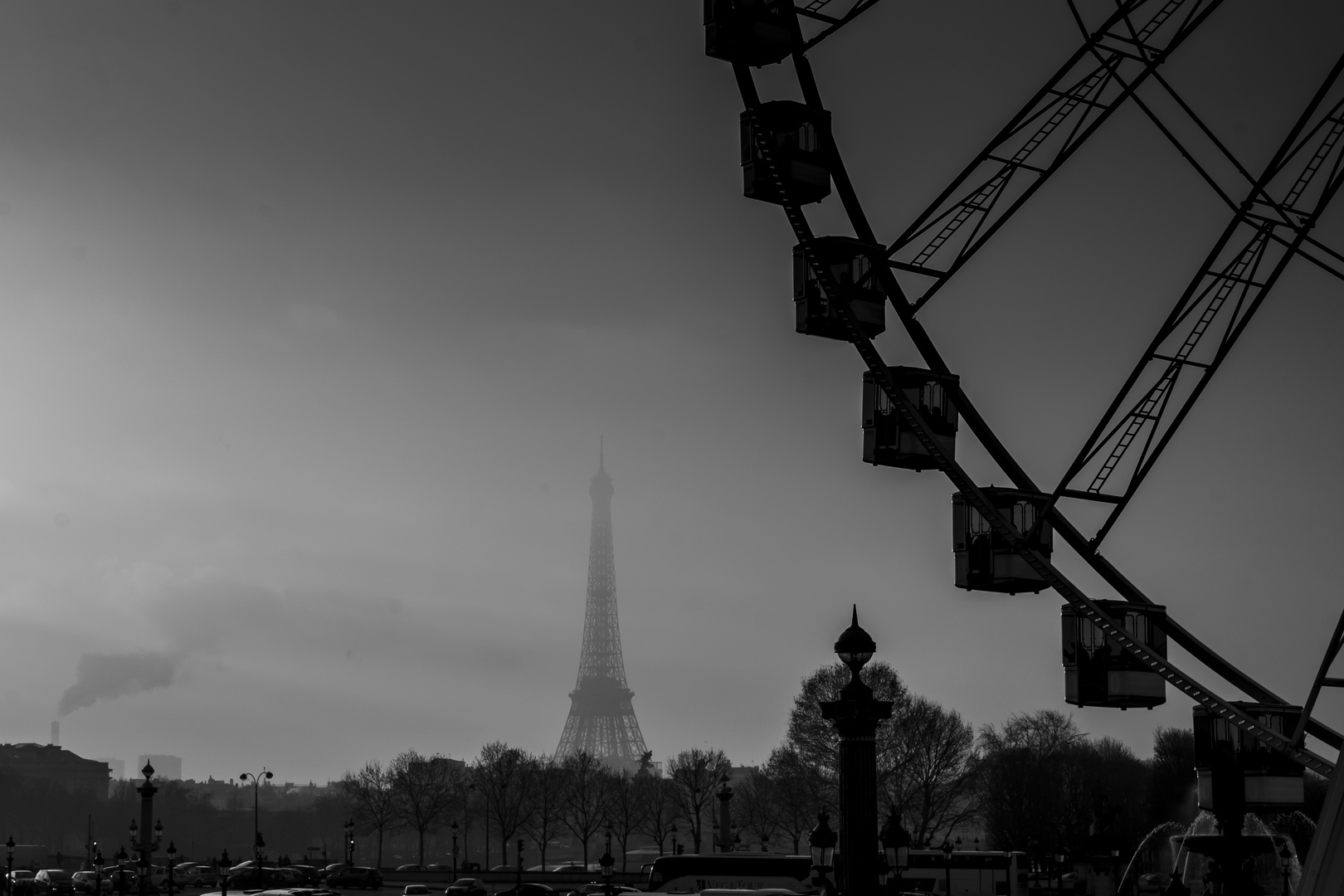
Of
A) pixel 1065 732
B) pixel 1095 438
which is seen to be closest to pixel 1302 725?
pixel 1095 438

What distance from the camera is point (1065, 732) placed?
10800 centimetres

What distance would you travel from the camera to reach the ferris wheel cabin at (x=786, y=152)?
64.5ft

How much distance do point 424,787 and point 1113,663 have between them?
323 ft

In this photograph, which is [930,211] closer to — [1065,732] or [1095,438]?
[1095,438]

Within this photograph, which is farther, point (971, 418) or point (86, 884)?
point (86, 884)

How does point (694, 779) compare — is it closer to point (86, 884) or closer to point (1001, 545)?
point (86, 884)

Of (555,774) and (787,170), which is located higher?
(787,170)

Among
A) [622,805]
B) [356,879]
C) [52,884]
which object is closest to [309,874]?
[356,879]

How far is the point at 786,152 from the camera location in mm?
19672

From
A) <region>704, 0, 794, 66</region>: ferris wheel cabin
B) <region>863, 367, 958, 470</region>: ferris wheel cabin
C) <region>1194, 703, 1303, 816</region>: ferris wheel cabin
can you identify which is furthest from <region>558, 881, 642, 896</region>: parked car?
<region>1194, 703, 1303, 816</region>: ferris wheel cabin

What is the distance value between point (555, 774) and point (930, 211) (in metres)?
97.5

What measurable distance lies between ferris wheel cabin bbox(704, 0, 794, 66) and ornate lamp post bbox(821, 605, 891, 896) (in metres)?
7.23

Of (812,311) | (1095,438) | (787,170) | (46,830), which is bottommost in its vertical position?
(46,830)

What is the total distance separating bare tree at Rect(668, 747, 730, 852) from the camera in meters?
110
